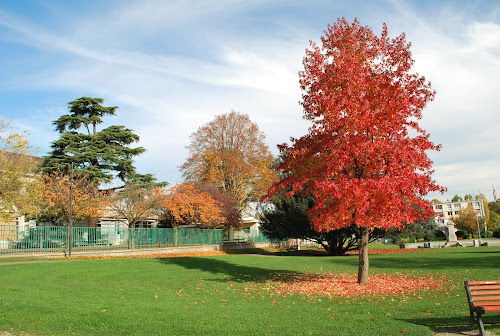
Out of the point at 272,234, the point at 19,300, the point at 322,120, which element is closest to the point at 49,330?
the point at 19,300

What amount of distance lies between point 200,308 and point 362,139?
737 cm

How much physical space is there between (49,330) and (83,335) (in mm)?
855

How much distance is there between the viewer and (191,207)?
1500 inches

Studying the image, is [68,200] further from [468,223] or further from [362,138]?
[468,223]

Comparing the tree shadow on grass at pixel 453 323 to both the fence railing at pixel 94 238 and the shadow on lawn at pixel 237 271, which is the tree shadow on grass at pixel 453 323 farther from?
the fence railing at pixel 94 238

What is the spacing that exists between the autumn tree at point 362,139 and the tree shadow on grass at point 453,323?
15.0 ft

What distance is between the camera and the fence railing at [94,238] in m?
25.1

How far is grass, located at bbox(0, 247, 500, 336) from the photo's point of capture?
736 centimetres

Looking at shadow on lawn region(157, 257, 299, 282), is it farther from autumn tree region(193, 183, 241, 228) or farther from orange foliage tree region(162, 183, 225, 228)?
autumn tree region(193, 183, 241, 228)

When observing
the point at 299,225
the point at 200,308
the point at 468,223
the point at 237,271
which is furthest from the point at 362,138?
the point at 468,223

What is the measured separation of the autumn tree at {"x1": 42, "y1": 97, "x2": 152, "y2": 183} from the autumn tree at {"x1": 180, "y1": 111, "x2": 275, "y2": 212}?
6.75 metres

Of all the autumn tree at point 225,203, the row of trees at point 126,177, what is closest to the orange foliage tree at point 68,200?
the row of trees at point 126,177

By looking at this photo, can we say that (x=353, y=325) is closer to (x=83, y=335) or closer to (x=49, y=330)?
(x=83, y=335)

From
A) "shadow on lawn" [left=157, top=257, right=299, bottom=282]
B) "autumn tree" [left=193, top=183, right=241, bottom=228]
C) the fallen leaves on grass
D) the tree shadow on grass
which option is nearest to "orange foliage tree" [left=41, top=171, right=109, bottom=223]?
"autumn tree" [left=193, top=183, right=241, bottom=228]
